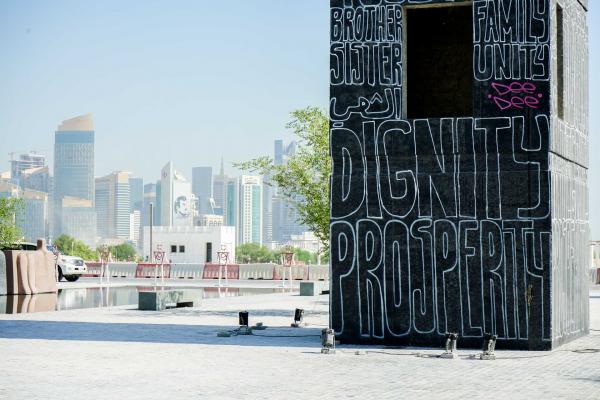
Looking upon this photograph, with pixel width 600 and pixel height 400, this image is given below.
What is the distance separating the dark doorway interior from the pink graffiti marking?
3808 mm

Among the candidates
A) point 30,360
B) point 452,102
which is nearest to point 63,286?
point 452,102

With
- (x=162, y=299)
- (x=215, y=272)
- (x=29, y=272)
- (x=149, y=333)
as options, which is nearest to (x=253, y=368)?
(x=149, y=333)

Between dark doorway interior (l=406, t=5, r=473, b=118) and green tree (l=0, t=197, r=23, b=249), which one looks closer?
dark doorway interior (l=406, t=5, r=473, b=118)

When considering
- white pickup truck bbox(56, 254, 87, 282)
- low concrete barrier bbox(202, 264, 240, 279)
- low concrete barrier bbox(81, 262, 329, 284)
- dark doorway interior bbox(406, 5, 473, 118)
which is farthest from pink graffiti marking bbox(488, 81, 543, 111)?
low concrete barrier bbox(202, 264, 240, 279)

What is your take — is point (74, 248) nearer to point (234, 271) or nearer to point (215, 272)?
point (215, 272)

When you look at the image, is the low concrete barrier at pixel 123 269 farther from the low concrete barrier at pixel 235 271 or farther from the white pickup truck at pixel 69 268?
the white pickup truck at pixel 69 268

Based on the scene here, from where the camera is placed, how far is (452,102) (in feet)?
69.4

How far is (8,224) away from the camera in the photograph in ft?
176

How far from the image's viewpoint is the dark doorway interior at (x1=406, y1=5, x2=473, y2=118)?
20875mm

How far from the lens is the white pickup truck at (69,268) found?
162 ft

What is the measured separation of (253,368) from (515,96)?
20.3ft

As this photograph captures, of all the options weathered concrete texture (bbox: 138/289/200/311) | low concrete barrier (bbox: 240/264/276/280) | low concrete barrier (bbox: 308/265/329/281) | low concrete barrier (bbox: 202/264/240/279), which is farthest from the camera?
low concrete barrier (bbox: 240/264/276/280)

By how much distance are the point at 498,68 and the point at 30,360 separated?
8.43 meters

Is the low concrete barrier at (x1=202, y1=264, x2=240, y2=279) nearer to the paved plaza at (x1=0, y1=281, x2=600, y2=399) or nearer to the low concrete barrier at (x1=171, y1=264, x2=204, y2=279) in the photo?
the low concrete barrier at (x1=171, y1=264, x2=204, y2=279)
